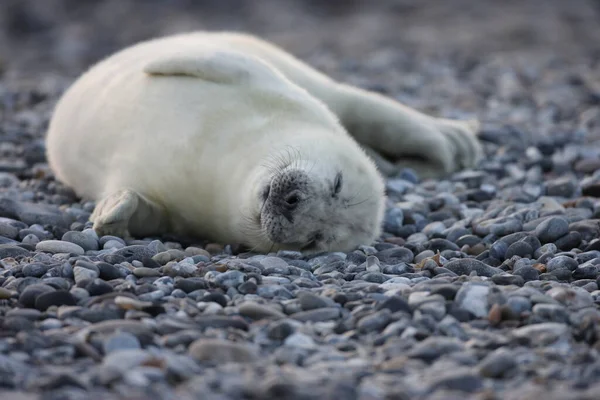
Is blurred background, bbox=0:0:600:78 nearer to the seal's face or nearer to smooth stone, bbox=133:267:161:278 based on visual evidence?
the seal's face

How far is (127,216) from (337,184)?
Result: 40.2 inches

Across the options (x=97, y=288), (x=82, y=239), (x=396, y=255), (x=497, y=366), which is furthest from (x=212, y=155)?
(x=497, y=366)

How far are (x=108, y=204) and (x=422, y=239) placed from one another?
62.8 inches

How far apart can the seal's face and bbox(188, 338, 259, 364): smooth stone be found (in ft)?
4.26

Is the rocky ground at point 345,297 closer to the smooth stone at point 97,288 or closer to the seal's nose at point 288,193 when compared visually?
the smooth stone at point 97,288

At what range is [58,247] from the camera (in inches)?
171

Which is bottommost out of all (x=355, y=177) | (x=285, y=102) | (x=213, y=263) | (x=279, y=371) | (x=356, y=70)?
(x=279, y=371)

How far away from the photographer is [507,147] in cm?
693

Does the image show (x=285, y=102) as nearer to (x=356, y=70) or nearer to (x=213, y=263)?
(x=213, y=263)

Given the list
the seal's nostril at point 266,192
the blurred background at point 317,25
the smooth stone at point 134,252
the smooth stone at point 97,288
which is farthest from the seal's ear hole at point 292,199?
the blurred background at point 317,25

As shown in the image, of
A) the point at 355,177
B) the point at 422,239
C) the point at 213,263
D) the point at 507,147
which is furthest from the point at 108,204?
the point at 507,147

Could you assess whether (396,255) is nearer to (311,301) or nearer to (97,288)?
(311,301)

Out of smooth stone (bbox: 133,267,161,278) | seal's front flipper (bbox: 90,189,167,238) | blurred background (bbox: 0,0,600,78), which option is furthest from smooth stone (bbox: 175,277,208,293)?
blurred background (bbox: 0,0,600,78)

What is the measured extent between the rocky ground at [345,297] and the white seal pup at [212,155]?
0.15 m
